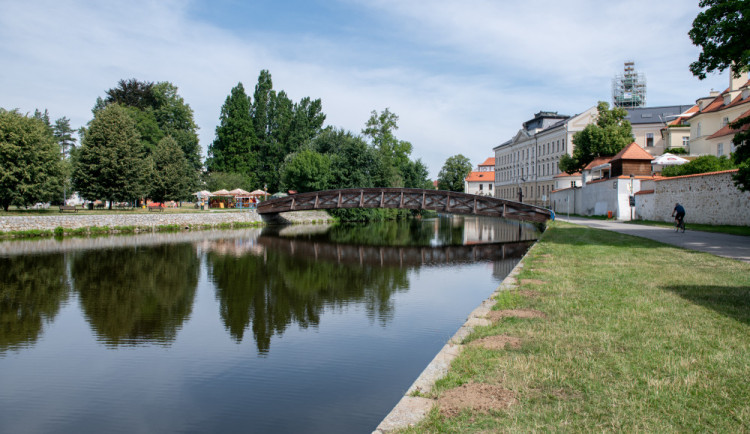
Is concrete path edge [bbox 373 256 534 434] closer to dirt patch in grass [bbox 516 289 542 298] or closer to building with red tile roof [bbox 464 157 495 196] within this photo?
dirt patch in grass [bbox 516 289 542 298]

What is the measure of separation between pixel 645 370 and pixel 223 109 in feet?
219

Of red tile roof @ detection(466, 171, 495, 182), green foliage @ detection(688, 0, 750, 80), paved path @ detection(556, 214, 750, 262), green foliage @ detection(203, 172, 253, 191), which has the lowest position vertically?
paved path @ detection(556, 214, 750, 262)

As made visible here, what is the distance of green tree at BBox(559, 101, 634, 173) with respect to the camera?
46.6 meters

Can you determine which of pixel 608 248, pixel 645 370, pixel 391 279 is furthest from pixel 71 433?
pixel 608 248

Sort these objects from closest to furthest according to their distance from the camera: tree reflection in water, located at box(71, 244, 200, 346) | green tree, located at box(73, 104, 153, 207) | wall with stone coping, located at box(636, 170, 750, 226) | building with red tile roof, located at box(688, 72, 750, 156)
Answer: tree reflection in water, located at box(71, 244, 200, 346) < wall with stone coping, located at box(636, 170, 750, 226) < green tree, located at box(73, 104, 153, 207) < building with red tile roof, located at box(688, 72, 750, 156)

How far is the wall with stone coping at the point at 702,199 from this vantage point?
2080 centimetres

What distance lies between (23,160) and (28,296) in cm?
2159

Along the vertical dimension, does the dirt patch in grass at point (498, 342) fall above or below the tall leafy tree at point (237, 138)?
below

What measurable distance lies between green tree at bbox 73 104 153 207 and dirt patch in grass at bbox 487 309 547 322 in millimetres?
33986

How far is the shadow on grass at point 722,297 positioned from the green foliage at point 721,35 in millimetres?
9598

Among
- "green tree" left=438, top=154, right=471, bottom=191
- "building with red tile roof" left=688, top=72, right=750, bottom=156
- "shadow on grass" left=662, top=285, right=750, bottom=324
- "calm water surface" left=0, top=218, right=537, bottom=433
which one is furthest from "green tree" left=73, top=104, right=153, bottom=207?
"green tree" left=438, top=154, right=471, bottom=191

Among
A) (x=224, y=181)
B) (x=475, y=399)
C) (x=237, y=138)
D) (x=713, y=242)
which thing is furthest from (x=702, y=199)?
(x=237, y=138)

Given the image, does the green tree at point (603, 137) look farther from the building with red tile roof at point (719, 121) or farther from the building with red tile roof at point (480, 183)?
the building with red tile roof at point (480, 183)

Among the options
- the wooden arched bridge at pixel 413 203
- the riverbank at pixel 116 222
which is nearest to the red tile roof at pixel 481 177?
the wooden arched bridge at pixel 413 203
